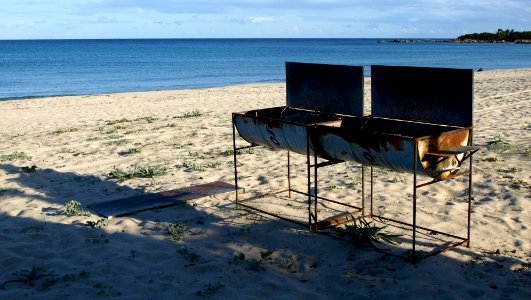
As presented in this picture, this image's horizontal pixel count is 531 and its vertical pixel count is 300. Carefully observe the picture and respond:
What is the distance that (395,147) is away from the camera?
4.80 meters

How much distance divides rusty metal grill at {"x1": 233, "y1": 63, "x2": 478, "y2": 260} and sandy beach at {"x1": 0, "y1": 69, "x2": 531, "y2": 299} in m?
0.48

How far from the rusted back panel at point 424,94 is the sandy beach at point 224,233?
1.20 meters

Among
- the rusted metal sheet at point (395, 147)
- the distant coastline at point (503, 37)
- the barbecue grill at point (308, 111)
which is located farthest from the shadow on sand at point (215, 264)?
the distant coastline at point (503, 37)

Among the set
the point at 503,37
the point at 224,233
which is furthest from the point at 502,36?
the point at 224,233

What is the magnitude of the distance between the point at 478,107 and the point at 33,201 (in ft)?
37.5

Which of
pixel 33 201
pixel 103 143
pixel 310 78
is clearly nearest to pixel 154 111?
pixel 103 143

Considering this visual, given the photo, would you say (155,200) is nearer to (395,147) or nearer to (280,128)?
(280,128)

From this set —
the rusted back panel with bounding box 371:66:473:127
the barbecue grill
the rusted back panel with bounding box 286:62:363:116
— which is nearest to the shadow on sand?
the barbecue grill

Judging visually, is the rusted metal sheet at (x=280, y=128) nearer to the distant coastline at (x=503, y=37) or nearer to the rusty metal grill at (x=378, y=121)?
the rusty metal grill at (x=378, y=121)

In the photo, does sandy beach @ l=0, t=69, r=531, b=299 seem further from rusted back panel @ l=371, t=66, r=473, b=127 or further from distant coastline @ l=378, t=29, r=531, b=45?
distant coastline @ l=378, t=29, r=531, b=45

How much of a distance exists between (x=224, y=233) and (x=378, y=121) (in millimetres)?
1983

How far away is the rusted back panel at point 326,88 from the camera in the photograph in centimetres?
589

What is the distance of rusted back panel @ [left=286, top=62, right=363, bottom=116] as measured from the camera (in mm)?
5887

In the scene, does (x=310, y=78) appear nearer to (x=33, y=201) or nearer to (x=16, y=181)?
(x=33, y=201)
